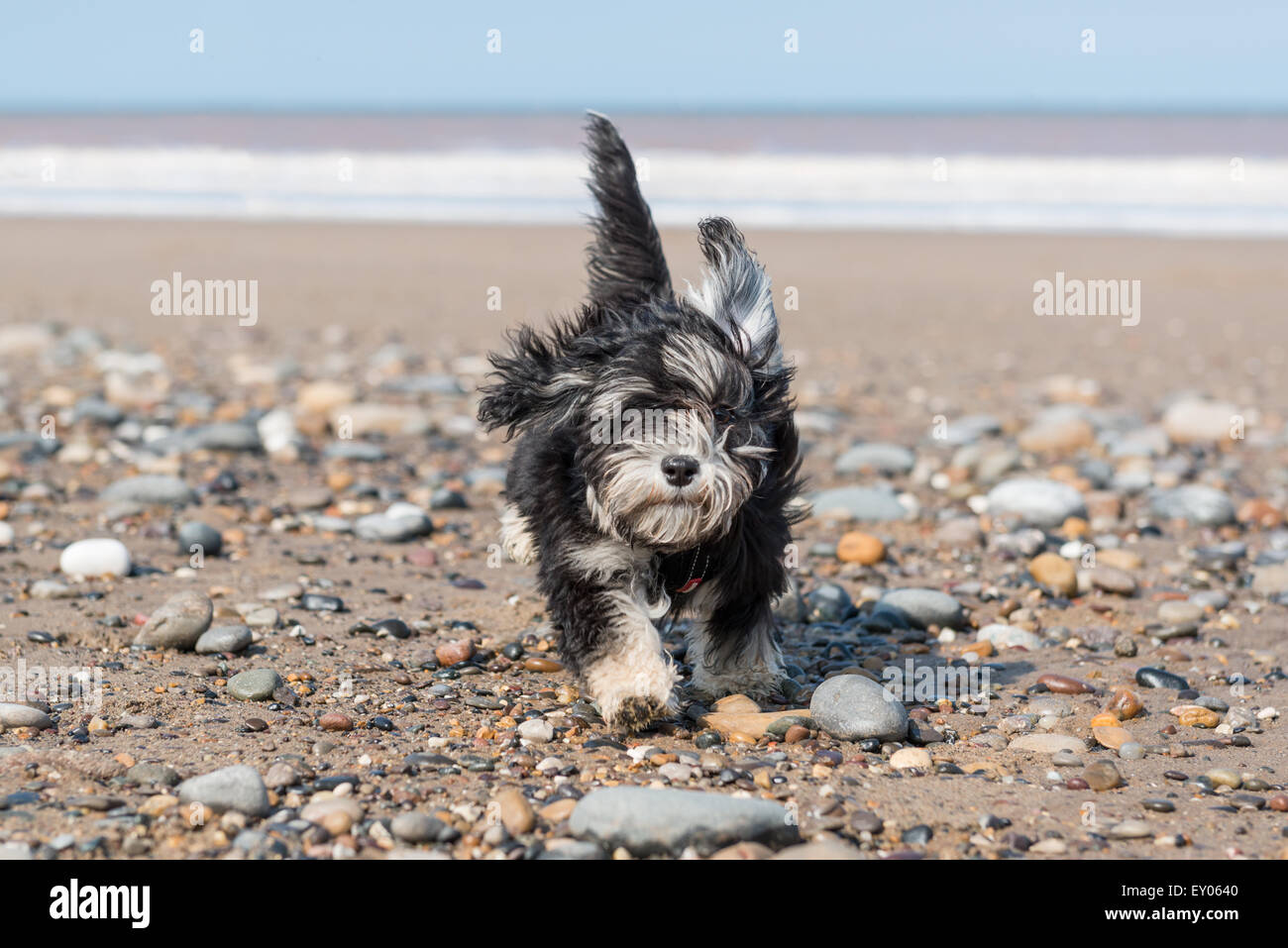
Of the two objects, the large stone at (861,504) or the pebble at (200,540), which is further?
the large stone at (861,504)

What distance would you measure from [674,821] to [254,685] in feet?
6.25

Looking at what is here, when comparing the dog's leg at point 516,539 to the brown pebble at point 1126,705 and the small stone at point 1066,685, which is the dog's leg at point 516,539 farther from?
the brown pebble at point 1126,705

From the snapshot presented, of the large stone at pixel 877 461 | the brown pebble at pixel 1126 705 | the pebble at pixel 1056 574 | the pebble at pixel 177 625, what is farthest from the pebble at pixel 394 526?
the brown pebble at pixel 1126 705

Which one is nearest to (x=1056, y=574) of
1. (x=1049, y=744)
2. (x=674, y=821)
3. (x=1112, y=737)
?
(x=1112, y=737)

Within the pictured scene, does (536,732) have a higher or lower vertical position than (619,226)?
lower

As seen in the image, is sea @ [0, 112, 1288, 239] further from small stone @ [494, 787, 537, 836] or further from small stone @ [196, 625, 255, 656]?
small stone @ [494, 787, 537, 836]

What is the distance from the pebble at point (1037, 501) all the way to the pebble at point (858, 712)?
311 centimetres

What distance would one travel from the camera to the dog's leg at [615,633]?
4.35m

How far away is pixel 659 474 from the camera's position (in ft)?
13.2

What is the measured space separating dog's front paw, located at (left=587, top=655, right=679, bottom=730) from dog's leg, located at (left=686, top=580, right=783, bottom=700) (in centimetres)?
40

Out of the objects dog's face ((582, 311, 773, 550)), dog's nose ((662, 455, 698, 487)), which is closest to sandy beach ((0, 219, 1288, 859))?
dog's face ((582, 311, 773, 550))

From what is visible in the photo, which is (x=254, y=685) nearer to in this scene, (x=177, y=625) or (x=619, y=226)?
(x=177, y=625)

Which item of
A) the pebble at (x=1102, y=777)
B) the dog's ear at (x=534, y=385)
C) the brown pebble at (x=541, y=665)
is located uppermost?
the dog's ear at (x=534, y=385)
